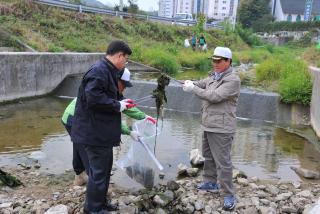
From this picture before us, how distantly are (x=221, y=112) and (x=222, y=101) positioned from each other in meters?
0.13

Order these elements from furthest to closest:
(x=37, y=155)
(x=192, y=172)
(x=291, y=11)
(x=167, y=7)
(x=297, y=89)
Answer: (x=167, y=7) < (x=291, y=11) < (x=297, y=89) < (x=37, y=155) < (x=192, y=172)

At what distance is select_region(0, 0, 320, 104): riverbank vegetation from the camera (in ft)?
46.3

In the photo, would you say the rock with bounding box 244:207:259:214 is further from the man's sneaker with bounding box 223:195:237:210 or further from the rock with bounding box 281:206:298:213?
the rock with bounding box 281:206:298:213

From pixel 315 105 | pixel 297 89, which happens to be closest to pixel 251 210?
pixel 315 105

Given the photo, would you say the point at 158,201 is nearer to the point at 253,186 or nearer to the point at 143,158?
the point at 143,158

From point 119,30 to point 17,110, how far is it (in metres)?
14.9

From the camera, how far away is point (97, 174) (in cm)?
397

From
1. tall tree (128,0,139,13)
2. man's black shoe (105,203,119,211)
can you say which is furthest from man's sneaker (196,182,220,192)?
tall tree (128,0,139,13)

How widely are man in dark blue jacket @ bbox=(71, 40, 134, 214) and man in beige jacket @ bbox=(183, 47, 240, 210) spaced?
3.32 ft

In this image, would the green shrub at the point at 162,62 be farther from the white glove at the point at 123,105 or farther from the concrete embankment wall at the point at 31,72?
the white glove at the point at 123,105

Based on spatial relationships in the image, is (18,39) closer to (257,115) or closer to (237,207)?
(257,115)

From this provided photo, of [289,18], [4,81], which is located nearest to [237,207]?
[4,81]

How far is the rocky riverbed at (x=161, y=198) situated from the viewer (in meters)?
4.41

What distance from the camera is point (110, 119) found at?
3910mm
